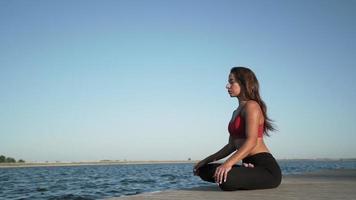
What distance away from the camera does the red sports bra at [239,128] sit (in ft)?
16.0

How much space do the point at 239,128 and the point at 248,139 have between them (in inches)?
13.2

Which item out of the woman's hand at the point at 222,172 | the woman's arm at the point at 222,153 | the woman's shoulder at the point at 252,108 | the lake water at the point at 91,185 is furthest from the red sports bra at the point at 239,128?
the lake water at the point at 91,185

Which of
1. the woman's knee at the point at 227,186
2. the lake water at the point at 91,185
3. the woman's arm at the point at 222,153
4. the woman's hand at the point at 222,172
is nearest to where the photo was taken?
the woman's hand at the point at 222,172

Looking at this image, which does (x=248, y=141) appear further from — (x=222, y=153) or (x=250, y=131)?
(x=222, y=153)

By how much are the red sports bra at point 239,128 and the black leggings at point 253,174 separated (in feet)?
0.90

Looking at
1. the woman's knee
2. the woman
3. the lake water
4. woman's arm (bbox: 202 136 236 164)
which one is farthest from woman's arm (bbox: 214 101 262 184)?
the lake water

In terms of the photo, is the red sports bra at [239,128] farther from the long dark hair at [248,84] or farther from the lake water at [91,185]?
the lake water at [91,185]

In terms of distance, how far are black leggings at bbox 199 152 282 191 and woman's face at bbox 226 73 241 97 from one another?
767 mm

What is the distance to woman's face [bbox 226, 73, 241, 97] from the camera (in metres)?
4.96

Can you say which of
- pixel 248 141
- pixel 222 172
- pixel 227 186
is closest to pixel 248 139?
pixel 248 141

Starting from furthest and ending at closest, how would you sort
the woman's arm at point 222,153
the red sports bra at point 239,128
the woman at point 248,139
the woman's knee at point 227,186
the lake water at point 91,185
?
the lake water at point 91,185
the woman's arm at point 222,153
the red sports bra at point 239,128
the woman's knee at point 227,186
the woman at point 248,139

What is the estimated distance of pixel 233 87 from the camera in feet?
16.3

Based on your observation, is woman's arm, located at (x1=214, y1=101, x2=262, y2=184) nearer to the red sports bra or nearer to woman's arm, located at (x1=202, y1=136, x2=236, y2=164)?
the red sports bra

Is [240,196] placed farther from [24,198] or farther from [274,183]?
[24,198]
